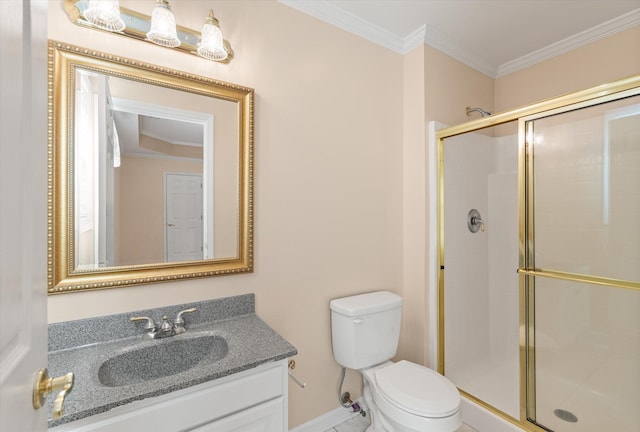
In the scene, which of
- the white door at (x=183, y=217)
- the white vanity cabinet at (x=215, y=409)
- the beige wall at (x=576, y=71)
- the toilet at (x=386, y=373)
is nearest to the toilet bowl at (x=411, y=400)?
the toilet at (x=386, y=373)

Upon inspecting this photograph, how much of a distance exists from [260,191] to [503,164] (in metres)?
1.97

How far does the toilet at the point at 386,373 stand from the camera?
132cm

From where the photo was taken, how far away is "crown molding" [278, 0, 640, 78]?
1.72 meters

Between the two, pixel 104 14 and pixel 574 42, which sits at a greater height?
pixel 574 42

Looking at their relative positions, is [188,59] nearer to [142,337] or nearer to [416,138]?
[142,337]

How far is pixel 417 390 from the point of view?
144cm

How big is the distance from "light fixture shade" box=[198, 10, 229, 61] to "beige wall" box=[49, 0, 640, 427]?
0.32 ft

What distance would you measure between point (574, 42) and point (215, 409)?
298 cm

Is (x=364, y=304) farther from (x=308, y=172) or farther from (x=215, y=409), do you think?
(x=215, y=409)

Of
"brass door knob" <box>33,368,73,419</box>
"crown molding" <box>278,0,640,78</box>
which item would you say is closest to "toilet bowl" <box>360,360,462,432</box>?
"brass door knob" <box>33,368,73,419</box>

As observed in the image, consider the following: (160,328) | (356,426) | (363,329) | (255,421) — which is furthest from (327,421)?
(160,328)

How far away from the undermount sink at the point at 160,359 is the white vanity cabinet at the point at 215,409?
19 cm

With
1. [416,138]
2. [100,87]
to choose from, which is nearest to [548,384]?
[416,138]

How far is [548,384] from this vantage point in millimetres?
1738
